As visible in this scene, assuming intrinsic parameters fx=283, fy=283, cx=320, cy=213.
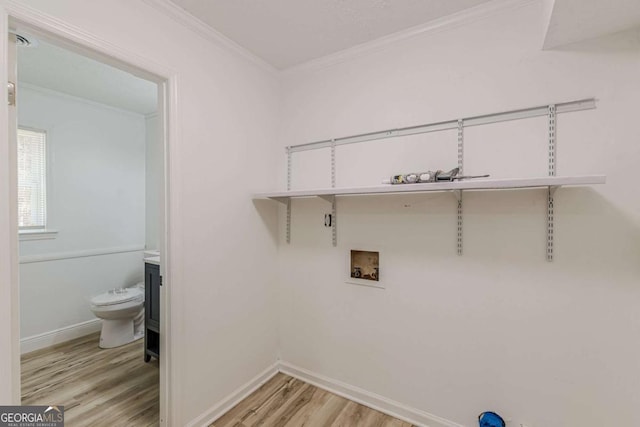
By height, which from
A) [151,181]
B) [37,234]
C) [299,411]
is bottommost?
[299,411]

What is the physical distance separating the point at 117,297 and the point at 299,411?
6.78 feet

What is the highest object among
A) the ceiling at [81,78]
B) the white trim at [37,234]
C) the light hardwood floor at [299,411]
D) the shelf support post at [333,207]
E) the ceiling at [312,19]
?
the ceiling at [81,78]

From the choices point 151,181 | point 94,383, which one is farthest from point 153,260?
point 151,181

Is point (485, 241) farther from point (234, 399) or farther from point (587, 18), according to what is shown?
point (234, 399)

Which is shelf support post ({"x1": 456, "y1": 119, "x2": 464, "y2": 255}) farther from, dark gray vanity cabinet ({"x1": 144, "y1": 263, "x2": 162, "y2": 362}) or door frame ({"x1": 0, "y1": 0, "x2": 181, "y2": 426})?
dark gray vanity cabinet ({"x1": 144, "y1": 263, "x2": 162, "y2": 362})

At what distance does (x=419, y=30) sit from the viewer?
1742 mm

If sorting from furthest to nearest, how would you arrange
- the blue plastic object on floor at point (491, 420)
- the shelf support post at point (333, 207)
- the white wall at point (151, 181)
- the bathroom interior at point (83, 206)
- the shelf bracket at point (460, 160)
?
the white wall at point (151, 181) < the bathroom interior at point (83, 206) < the shelf support post at point (333, 207) < the shelf bracket at point (460, 160) < the blue plastic object on floor at point (491, 420)

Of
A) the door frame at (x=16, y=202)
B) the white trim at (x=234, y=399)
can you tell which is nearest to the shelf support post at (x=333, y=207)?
the door frame at (x=16, y=202)

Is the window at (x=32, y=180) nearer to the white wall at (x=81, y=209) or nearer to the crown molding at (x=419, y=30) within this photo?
the white wall at (x=81, y=209)

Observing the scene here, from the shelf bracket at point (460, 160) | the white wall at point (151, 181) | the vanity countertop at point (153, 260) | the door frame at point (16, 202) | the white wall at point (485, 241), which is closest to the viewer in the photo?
the door frame at point (16, 202)

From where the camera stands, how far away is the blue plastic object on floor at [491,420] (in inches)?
57.9

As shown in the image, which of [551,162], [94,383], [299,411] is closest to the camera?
[551,162]

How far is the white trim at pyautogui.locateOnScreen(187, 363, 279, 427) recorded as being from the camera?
1.77m

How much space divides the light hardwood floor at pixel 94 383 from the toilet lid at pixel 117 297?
0.50 m
